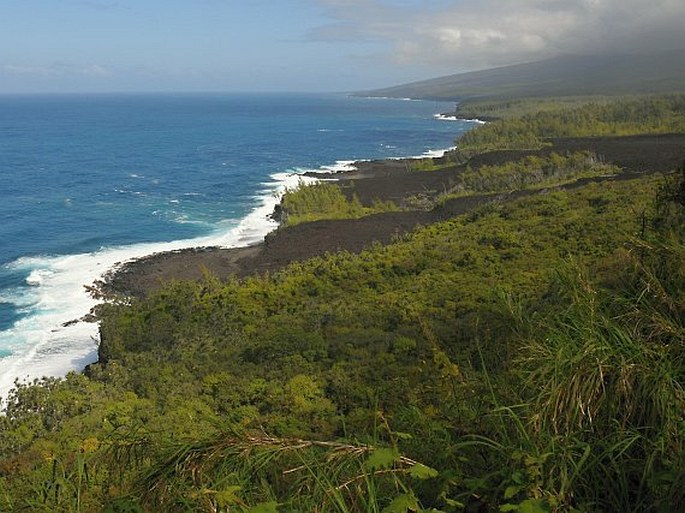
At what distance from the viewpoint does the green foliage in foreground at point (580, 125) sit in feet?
263

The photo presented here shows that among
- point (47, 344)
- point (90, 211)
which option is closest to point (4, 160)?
point (90, 211)

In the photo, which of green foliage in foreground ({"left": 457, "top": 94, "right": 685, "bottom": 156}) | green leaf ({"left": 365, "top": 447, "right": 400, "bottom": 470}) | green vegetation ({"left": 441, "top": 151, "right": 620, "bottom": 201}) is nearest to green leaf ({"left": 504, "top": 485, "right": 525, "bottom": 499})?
green leaf ({"left": 365, "top": 447, "right": 400, "bottom": 470})

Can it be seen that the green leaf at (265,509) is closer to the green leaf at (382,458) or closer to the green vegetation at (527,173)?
the green leaf at (382,458)

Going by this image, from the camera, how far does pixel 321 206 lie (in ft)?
169

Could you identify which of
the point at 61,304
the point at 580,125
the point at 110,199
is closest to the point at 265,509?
the point at 61,304

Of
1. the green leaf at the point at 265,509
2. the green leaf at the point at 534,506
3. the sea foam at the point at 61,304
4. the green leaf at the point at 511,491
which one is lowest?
the sea foam at the point at 61,304

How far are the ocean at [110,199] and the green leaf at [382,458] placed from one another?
81.0 ft

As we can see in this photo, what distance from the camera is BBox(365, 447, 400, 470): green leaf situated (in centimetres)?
239

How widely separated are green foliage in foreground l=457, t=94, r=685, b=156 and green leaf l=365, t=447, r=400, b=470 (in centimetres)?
7556

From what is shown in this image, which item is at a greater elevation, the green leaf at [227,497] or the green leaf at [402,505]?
the green leaf at [227,497]

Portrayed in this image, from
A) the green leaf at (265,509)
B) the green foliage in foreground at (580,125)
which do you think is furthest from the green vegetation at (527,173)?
the green leaf at (265,509)

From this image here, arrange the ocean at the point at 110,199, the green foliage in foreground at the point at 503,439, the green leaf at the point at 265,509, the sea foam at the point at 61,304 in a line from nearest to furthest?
the green leaf at the point at 265,509 → the green foliage in foreground at the point at 503,439 → the sea foam at the point at 61,304 → the ocean at the point at 110,199

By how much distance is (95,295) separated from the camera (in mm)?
33719

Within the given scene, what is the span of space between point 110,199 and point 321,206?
70.9 feet
